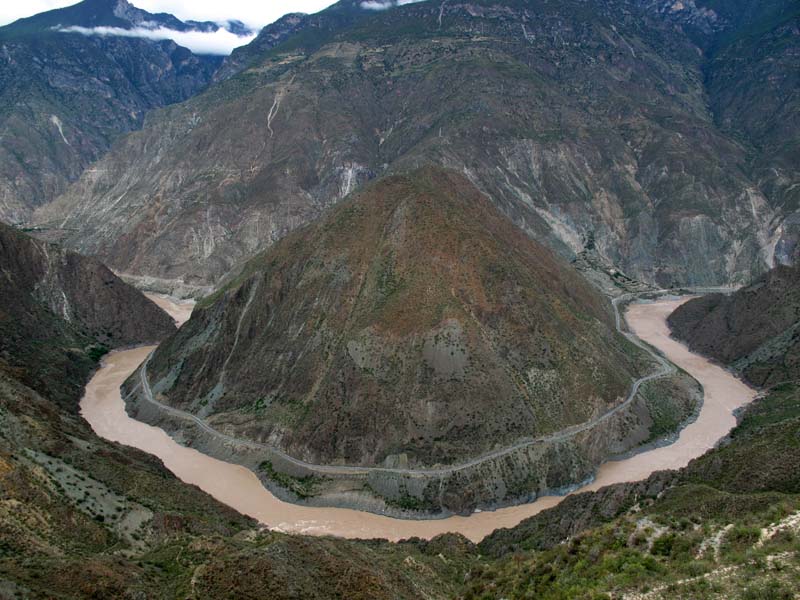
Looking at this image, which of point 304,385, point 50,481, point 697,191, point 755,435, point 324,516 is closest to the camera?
point 50,481

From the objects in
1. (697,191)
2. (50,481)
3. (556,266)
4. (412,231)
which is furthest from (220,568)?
(697,191)

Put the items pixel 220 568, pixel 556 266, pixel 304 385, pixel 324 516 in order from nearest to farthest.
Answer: pixel 220 568
pixel 324 516
pixel 304 385
pixel 556 266

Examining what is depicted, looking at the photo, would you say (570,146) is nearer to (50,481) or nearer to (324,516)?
(324,516)

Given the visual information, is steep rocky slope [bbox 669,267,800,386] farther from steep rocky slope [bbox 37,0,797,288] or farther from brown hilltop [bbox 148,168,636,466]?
steep rocky slope [bbox 37,0,797,288]

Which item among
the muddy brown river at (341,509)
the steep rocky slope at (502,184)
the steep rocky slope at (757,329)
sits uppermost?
the steep rocky slope at (502,184)

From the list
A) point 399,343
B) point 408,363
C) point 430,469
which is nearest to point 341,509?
point 430,469

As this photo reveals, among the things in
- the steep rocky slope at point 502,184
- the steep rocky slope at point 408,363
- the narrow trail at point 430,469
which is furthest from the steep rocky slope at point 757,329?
the steep rocky slope at point 502,184

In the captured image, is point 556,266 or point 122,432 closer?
point 122,432

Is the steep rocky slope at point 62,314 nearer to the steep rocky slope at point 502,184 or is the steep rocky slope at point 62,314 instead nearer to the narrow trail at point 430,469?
the narrow trail at point 430,469
